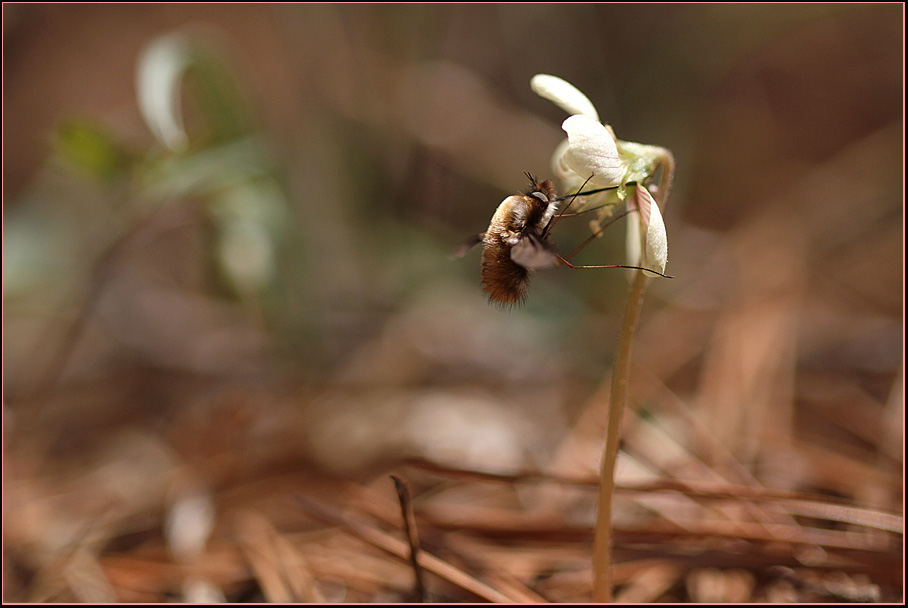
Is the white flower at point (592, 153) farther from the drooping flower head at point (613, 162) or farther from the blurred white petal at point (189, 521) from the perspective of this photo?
the blurred white petal at point (189, 521)

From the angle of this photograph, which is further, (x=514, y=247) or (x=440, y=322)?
(x=440, y=322)

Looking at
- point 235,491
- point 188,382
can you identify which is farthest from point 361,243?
point 235,491

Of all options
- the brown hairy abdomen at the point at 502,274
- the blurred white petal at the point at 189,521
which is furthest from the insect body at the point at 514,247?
the blurred white petal at the point at 189,521

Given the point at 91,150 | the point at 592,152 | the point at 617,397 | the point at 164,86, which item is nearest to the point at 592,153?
the point at 592,152

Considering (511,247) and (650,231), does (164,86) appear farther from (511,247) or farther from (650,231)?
(650,231)

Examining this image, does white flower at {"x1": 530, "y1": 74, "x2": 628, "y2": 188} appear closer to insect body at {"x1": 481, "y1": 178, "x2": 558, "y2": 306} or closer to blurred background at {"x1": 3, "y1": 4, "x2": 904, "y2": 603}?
insect body at {"x1": 481, "y1": 178, "x2": 558, "y2": 306}

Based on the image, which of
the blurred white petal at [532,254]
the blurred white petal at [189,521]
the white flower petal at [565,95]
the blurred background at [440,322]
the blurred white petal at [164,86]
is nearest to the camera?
the blurred white petal at [532,254]

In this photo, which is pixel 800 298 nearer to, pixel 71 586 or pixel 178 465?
pixel 178 465
